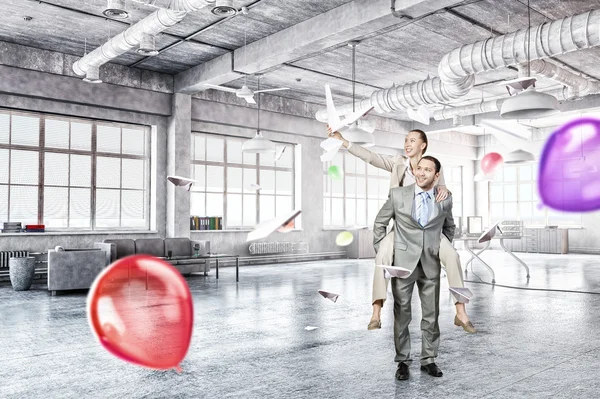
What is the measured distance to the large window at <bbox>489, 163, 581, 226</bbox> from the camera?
18938mm

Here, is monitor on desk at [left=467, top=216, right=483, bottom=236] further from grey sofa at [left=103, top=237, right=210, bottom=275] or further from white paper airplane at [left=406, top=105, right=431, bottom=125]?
white paper airplane at [left=406, top=105, right=431, bottom=125]

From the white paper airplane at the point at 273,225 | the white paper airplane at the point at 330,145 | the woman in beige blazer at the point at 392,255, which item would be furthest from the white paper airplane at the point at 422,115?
the white paper airplane at the point at 273,225

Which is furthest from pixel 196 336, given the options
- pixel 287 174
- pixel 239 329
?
pixel 287 174

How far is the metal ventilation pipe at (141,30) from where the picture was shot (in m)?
6.25

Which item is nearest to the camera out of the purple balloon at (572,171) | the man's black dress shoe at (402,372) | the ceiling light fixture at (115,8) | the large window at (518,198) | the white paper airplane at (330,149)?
the purple balloon at (572,171)

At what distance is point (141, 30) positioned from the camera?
7250 millimetres

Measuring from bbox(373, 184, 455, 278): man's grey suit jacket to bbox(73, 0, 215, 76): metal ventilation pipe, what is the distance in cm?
376

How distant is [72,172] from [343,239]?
695cm

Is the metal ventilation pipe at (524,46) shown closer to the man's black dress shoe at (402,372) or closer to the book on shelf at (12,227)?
the man's black dress shoe at (402,372)

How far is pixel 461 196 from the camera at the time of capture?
65.9 feet

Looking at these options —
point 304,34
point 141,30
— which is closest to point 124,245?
point 141,30

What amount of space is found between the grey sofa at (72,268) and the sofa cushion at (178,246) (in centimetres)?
234

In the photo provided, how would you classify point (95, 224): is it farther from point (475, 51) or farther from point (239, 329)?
point (475, 51)

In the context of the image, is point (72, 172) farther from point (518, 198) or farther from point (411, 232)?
point (518, 198)
